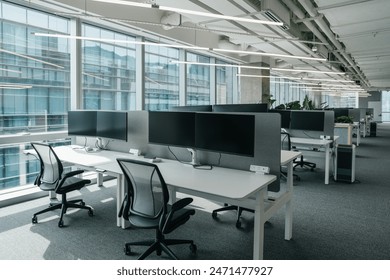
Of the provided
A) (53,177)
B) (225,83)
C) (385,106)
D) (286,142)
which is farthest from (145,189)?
(385,106)

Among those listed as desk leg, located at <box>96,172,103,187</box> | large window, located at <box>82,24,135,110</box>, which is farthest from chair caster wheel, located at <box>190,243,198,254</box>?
large window, located at <box>82,24,135,110</box>

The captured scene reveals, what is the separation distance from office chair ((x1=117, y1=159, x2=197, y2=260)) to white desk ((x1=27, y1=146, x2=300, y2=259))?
15cm

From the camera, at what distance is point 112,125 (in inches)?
146

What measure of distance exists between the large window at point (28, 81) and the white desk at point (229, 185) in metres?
1.73

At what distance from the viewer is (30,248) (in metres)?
2.66

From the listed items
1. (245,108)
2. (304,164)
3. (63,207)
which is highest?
(245,108)

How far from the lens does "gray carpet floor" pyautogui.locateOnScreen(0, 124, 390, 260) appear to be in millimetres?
Answer: 2570

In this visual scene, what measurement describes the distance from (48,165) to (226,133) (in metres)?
2.02

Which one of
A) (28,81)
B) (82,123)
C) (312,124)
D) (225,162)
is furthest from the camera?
(312,124)

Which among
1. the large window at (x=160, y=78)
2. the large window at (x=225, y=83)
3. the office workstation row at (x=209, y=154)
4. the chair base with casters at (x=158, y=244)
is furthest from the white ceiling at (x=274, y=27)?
the chair base with casters at (x=158, y=244)

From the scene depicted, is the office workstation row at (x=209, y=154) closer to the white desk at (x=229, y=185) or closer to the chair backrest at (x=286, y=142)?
the white desk at (x=229, y=185)

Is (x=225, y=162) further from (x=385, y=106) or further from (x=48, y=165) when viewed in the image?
(x=385, y=106)

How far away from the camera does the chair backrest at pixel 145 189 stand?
218 centimetres
